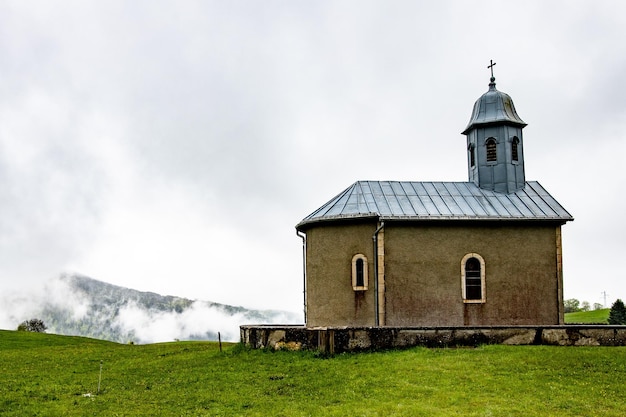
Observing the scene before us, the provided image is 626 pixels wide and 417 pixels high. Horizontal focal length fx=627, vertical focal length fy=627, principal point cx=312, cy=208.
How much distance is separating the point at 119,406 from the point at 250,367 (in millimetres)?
4485

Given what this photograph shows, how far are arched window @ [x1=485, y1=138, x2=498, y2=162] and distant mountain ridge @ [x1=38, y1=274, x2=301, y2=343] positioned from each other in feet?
244

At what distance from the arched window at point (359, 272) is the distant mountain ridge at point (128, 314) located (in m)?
76.2

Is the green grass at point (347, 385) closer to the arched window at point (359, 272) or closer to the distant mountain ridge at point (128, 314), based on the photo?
the arched window at point (359, 272)

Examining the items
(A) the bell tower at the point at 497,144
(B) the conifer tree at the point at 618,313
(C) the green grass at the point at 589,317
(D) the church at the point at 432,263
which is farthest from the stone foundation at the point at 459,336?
(C) the green grass at the point at 589,317

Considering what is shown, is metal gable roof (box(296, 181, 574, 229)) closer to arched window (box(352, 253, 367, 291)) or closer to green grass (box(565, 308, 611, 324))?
arched window (box(352, 253, 367, 291))

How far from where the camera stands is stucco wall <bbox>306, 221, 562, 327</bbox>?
2142cm

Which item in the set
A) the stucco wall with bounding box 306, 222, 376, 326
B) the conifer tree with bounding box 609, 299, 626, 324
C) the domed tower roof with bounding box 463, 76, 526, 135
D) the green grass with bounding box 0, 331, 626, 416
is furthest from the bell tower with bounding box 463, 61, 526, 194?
the conifer tree with bounding box 609, 299, 626, 324

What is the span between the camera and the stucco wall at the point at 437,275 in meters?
21.4

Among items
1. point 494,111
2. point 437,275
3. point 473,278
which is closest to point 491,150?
point 494,111

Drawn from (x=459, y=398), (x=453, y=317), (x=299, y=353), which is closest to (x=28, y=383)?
(x=299, y=353)

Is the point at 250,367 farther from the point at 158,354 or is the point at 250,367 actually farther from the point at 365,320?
the point at 158,354

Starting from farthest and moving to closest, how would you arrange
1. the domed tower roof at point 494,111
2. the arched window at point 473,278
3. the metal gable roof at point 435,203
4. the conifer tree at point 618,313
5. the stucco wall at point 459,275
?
the conifer tree at point 618,313 → the domed tower roof at point 494,111 → the metal gable roof at point 435,203 → the arched window at point 473,278 → the stucco wall at point 459,275

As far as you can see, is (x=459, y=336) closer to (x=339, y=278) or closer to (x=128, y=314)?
(x=339, y=278)

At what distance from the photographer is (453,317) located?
2159 centimetres
